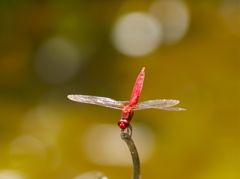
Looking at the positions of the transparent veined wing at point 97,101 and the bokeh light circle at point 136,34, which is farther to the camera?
the bokeh light circle at point 136,34

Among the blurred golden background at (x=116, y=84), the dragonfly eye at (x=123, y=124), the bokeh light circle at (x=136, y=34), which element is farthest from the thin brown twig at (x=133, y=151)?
the bokeh light circle at (x=136, y=34)

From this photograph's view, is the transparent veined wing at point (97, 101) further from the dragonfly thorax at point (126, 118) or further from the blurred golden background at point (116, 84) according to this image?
Answer: the blurred golden background at point (116, 84)

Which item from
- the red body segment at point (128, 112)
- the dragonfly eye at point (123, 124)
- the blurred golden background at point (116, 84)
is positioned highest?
the blurred golden background at point (116, 84)

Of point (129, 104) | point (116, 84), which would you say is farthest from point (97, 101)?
point (116, 84)

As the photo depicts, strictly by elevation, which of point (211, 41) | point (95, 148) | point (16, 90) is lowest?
point (95, 148)

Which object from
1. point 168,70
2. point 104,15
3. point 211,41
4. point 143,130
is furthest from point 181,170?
point 104,15

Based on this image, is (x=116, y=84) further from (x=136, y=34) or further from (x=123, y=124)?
(x=123, y=124)

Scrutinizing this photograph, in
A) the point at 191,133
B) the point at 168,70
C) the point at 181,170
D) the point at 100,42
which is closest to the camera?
the point at 181,170

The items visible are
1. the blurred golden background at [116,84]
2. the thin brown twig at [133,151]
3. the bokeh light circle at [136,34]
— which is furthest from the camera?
the bokeh light circle at [136,34]

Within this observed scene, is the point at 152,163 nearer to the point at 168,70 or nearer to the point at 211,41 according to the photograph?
the point at 168,70
